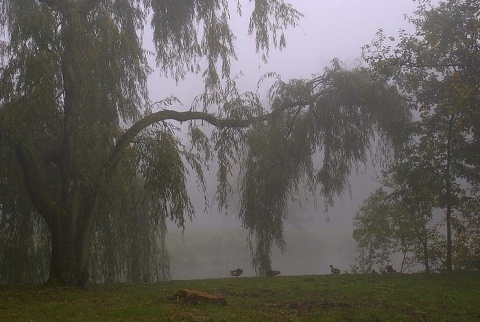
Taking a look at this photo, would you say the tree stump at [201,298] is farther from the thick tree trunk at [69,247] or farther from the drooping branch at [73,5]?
the drooping branch at [73,5]

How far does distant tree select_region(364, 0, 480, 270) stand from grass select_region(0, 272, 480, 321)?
2.87 meters

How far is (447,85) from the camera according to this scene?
11125mm

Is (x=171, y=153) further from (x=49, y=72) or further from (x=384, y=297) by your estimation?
(x=384, y=297)

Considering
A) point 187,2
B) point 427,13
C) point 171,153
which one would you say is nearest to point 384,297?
point 171,153

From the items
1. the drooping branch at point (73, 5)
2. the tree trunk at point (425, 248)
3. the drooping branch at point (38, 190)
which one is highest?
the drooping branch at point (73, 5)

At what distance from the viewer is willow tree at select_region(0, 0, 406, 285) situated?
9.82 meters

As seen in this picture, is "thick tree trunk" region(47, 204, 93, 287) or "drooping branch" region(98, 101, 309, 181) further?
Answer: "thick tree trunk" region(47, 204, 93, 287)

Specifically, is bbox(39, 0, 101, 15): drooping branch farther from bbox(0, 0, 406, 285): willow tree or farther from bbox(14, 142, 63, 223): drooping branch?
bbox(14, 142, 63, 223): drooping branch

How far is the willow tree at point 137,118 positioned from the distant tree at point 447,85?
102cm

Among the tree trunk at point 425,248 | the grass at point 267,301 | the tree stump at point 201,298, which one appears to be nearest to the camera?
the grass at point 267,301

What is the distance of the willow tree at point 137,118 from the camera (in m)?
9.82

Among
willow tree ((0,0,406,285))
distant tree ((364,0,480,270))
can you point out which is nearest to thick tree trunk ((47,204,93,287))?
willow tree ((0,0,406,285))

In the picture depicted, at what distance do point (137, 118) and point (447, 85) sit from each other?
7.29 metres

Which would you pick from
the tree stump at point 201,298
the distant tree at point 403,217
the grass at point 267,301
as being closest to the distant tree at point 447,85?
the distant tree at point 403,217
